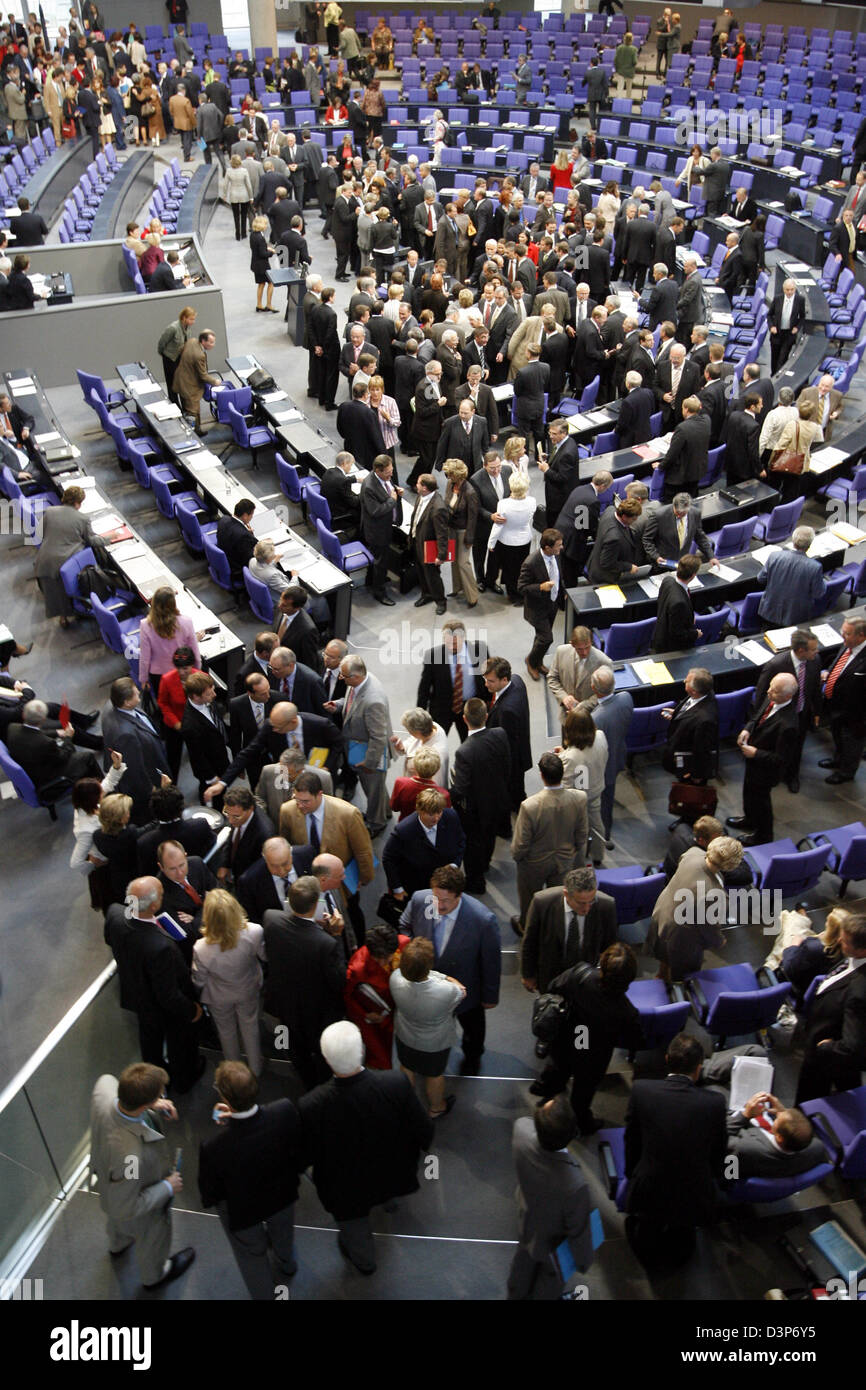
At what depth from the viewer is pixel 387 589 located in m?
9.79

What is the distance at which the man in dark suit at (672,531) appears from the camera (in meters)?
8.48

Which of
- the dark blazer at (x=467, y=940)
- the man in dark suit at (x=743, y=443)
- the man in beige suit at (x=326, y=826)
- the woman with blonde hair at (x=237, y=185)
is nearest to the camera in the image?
the dark blazer at (x=467, y=940)

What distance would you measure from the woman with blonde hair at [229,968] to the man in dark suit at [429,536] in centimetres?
448

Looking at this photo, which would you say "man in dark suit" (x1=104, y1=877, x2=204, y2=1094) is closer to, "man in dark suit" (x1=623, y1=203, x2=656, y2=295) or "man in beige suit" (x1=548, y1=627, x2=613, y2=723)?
"man in beige suit" (x1=548, y1=627, x2=613, y2=723)

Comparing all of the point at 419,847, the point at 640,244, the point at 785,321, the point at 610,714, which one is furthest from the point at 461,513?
the point at 640,244

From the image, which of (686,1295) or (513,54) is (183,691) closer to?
(686,1295)

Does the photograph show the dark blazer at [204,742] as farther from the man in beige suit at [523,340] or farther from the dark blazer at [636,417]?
the man in beige suit at [523,340]

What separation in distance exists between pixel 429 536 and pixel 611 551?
1.52 m

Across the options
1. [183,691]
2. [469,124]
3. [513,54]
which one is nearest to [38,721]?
[183,691]

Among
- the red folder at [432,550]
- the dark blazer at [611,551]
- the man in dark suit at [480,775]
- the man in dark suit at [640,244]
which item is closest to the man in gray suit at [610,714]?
the man in dark suit at [480,775]

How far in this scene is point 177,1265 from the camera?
4.75m

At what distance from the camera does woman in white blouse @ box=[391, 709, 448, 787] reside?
5895 mm

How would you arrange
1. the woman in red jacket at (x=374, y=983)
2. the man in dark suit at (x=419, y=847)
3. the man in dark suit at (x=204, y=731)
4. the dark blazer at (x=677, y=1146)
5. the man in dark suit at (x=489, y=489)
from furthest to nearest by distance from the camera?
the man in dark suit at (x=489, y=489), the man in dark suit at (x=204, y=731), the man in dark suit at (x=419, y=847), the woman in red jacket at (x=374, y=983), the dark blazer at (x=677, y=1146)

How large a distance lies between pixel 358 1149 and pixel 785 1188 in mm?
1816
